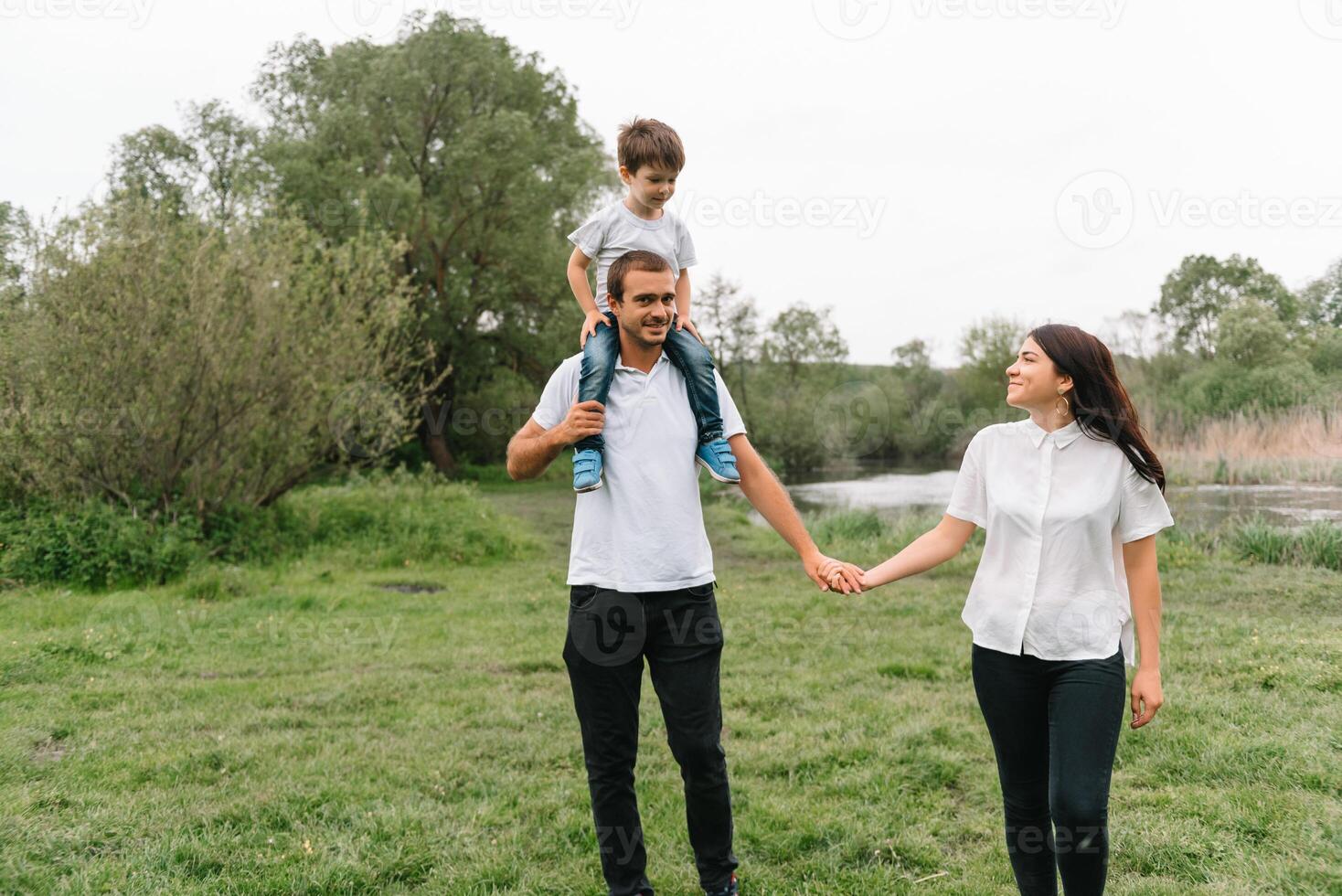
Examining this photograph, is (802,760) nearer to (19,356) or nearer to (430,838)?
(430,838)

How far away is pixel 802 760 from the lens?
4.86m

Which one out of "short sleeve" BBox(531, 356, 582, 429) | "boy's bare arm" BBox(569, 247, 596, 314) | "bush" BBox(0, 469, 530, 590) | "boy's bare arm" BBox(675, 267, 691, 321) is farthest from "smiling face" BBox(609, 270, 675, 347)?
"bush" BBox(0, 469, 530, 590)

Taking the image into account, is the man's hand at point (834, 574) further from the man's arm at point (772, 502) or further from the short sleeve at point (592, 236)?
the short sleeve at point (592, 236)

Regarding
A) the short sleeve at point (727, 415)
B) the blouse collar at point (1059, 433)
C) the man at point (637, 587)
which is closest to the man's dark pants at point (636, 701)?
the man at point (637, 587)

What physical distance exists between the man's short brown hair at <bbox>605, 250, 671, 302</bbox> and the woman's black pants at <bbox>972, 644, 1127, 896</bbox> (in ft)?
5.11

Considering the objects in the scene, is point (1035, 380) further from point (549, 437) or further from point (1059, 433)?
point (549, 437)

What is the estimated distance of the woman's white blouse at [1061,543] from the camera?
2.78 metres

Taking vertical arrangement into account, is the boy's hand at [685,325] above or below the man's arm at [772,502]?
above

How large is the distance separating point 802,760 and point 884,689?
163 cm

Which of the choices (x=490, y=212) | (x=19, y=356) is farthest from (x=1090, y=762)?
(x=490, y=212)

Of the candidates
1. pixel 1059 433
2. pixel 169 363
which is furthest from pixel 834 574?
pixel 169 363

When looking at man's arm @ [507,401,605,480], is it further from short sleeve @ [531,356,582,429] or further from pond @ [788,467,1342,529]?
pond @ [788,467,1342,529]

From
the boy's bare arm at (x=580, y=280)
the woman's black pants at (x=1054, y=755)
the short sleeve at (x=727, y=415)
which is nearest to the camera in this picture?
the woman's black pants at (x=1054, y=755)

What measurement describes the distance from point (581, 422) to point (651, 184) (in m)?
1.31
